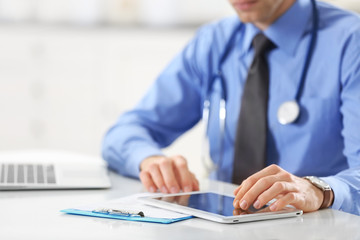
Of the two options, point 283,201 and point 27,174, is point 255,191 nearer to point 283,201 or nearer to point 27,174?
point 283,201

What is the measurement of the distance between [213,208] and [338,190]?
27cm

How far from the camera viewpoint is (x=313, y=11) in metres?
1.60

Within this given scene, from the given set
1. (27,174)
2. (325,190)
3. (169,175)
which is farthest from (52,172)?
(325,190)

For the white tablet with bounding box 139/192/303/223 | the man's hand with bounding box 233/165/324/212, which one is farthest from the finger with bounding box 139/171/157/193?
the man's hand with bounding box 233/165/324/212

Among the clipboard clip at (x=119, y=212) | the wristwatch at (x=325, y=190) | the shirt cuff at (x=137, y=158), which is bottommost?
the wristwatch at (x=325, y=190)

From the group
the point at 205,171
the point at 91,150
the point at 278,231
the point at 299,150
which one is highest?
the point at 91,150

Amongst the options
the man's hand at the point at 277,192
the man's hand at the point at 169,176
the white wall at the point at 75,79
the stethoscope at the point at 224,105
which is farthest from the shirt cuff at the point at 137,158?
the white wall at the point at 75,79

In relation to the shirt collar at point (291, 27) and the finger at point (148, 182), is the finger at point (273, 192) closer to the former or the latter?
the finger at point (148, 182)

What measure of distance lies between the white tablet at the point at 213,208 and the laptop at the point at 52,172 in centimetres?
24

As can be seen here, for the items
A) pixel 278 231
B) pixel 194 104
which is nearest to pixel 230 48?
pixel 194 104

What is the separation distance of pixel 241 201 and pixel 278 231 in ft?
0.33

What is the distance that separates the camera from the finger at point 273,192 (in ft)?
3.26

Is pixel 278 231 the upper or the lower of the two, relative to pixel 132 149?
lower

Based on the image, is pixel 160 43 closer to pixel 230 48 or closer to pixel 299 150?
pixel 230 48
